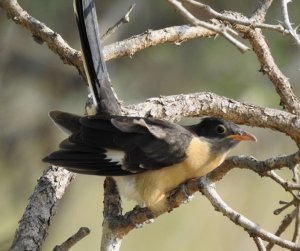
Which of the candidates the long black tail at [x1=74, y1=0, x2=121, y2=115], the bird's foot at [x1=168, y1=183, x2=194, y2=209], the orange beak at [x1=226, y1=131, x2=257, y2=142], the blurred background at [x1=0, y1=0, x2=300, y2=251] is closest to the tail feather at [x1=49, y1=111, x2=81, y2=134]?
the long black tail at [x1=74, y1=0, x2=121, y2=115]

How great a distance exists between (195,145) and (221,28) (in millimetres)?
821

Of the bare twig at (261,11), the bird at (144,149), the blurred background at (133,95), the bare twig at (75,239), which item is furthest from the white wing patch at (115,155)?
the blurred background at (133,95)

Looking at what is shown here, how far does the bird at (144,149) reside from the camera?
2.44 m

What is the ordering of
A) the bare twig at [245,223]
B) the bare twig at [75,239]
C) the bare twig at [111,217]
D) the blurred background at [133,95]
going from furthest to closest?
1. the blurred background at [133,95]
2. the bare twig at [111,217]
3. the bare twig at [75,239]
4. the bare twig at [245,223]

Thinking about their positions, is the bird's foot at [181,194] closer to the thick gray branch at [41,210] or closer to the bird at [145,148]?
the bird at [145,148]

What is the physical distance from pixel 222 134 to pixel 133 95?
2147 mm

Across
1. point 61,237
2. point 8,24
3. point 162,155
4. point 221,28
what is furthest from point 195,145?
point 8,24

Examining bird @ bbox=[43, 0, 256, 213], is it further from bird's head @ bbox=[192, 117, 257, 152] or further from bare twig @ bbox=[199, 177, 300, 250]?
bare twig @ bbox=[199, 177, 300, 250]

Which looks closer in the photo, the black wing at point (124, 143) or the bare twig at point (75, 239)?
the bare twig at point (75, 239)

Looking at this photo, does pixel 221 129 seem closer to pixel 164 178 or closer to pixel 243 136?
pixel 243 136

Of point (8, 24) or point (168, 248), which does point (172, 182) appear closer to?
point (168, 248)

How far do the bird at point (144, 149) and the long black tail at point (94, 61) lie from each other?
13 cm

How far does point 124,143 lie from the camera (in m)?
2.52

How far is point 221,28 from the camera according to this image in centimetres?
176
